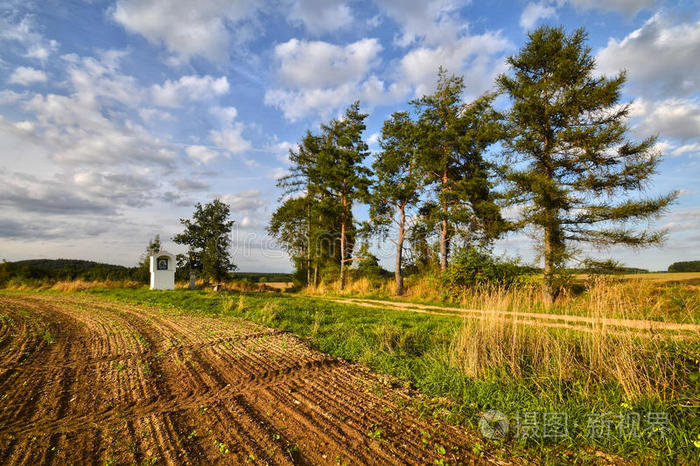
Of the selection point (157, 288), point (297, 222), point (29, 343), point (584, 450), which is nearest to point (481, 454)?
point (584, 450)

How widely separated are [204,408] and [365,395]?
6.46 ft

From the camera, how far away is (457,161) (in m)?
18.9

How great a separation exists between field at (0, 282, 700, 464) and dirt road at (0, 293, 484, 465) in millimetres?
18

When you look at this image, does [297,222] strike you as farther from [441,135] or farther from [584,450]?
[584,450]

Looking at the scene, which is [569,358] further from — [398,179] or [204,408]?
[398,179]

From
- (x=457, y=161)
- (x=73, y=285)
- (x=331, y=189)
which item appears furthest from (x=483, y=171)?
(x=73, y=285)

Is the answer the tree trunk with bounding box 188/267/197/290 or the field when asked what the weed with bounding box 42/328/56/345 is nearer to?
the field

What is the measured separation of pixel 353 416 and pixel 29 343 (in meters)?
7.29

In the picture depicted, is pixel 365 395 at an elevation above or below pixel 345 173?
below

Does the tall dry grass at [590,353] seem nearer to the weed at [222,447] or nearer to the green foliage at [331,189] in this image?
the weed at [222,447]

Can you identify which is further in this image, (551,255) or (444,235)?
(444,235)

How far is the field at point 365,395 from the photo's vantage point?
2.86 metres

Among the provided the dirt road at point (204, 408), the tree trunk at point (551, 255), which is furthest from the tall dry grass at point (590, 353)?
the tree trunk at point (551, 255)

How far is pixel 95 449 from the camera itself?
2.76 meters
